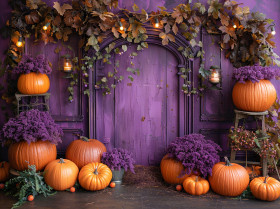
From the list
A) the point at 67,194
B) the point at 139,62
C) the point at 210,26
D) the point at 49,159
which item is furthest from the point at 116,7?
the point at 67,194

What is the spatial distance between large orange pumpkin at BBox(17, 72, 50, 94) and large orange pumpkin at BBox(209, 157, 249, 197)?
2.56 meters

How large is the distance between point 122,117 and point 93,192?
128 cm

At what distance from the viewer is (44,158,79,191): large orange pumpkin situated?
3.60 metres

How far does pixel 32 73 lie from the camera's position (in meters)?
4.05

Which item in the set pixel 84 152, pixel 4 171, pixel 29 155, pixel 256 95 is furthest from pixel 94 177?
pixel 256 95

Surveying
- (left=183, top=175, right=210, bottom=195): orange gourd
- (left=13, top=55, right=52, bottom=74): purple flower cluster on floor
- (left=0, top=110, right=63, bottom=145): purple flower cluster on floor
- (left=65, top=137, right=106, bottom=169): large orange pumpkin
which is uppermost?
(left=13, top=55, right=52, bottom=74): purple flower cluster on floor

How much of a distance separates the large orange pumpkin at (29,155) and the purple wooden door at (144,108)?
3.07ft

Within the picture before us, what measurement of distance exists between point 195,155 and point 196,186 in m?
0.37

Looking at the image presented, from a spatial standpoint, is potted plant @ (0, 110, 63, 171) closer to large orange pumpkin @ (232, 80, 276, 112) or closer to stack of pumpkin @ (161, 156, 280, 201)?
stack of pumpkin @ (161, 156, 280, 201)

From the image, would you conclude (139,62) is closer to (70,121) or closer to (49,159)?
(70,121)

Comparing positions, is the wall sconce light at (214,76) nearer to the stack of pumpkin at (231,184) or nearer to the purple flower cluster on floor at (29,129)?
the stack of pumpkin at (231,184)

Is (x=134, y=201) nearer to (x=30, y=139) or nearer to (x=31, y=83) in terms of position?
(x=30, y=139)

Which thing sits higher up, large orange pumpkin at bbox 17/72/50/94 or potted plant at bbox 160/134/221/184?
large orange pumpkin at bbox 17/72/50/94

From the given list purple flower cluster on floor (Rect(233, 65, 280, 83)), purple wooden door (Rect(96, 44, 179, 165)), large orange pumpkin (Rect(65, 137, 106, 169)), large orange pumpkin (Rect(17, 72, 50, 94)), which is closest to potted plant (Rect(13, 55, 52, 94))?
large orange pumpkin (Rect(17, 72, 50, 94))
